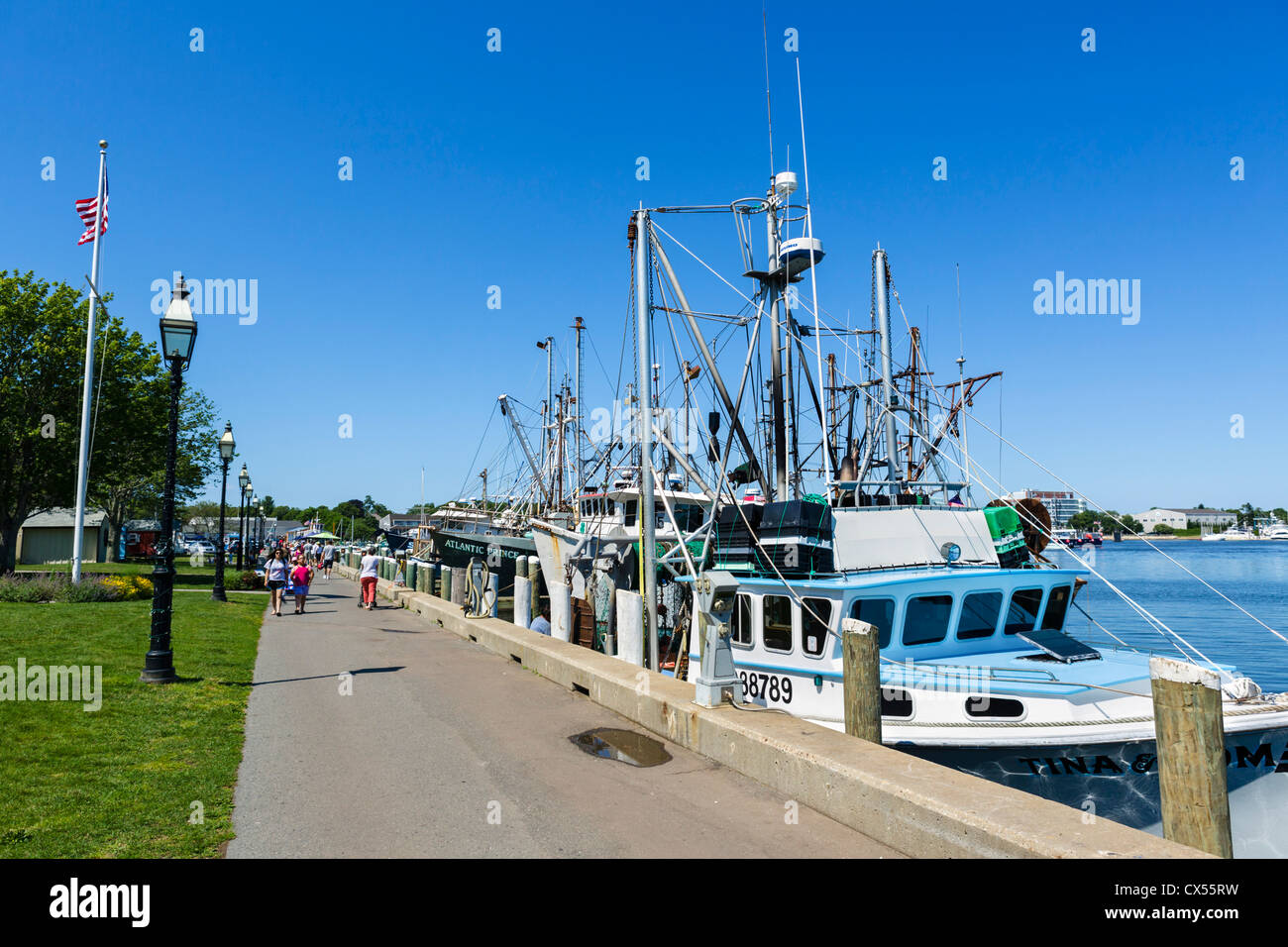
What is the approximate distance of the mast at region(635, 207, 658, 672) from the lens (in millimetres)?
14297

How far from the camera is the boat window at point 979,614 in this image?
443 inches

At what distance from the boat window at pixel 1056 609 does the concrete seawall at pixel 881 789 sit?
6528 millimetres

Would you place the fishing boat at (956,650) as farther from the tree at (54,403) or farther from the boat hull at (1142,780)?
the tree at (54,403)

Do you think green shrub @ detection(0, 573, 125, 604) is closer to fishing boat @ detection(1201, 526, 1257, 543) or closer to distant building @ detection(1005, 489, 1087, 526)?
distant building @ detection(1005, 489, 1087, 526)

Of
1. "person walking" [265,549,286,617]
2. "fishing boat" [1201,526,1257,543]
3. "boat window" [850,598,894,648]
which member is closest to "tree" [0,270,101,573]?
"person walking" [265,549,286,617]

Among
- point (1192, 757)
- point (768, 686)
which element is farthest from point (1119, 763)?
point (768, 686)

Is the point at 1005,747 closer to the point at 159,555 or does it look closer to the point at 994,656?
the point at 994,656

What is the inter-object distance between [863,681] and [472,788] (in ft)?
12.1

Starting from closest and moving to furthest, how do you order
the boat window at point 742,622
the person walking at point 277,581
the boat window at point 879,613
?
the boat window at point 879,613 < the boat window at point 742,622 < the person walking at point 277,581

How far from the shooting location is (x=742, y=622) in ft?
40.7

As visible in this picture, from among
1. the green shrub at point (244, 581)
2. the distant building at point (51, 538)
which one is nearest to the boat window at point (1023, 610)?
the green shrub at point (244, 581)

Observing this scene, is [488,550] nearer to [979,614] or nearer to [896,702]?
[979,614]

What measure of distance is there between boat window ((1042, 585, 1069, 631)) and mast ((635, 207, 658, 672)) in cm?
650
